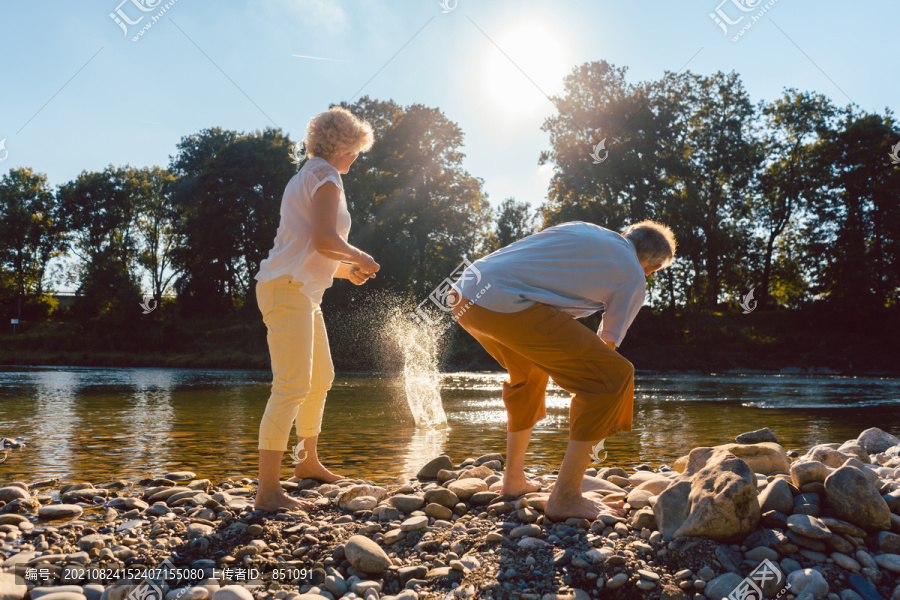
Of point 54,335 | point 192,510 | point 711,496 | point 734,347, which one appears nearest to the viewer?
point 711,496

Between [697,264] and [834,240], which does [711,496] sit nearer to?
[697,264]

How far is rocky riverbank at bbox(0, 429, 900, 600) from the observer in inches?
99.6

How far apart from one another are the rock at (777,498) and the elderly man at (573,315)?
2.42 ft

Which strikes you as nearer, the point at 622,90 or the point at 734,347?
the point at 734,347

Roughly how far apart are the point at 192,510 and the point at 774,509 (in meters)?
3.05

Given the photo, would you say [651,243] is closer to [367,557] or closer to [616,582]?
[616,582]

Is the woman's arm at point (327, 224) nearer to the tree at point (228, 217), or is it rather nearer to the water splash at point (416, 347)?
the water splash at point (416, 347)

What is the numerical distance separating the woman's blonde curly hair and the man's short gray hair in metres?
1.66

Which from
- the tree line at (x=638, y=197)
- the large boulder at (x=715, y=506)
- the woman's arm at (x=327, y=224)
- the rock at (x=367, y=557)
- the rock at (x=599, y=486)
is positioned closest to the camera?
the rock at (x=367, y=557)

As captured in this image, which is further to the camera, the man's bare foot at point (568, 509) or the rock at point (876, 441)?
the rock at point (876, 441)

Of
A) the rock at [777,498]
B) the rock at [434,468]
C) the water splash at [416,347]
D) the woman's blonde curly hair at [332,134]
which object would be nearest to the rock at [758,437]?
the rock at [777,498]

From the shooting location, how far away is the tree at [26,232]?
47.9 meters

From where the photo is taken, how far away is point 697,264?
33.2 m

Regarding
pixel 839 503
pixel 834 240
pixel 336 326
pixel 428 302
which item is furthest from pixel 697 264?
pixel 839 503
